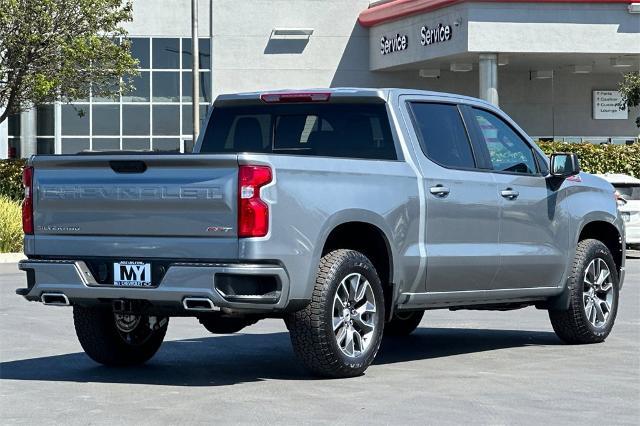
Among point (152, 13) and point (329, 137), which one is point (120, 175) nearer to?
point (329, 137)

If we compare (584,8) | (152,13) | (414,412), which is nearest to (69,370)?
(414,412)

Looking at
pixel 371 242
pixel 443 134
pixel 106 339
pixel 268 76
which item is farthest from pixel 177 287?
pixel 268 76

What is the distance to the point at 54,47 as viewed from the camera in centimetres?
3412

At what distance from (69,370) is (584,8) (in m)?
35.4

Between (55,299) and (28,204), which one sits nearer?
(55,299)

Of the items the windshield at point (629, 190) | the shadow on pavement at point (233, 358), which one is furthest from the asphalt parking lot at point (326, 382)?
the windshield at point (629, 190)

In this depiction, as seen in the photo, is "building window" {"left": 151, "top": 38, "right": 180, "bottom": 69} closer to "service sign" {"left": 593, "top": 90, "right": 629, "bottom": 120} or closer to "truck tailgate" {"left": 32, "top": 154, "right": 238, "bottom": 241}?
"service sign" {"left": 593, "top": 90, "right": 629, "bottom": 120}

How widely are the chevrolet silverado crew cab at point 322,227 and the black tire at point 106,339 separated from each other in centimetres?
1

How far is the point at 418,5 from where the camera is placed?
46.2 metres

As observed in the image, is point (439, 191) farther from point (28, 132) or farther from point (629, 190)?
point (28, 132)

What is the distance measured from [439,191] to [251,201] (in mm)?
2023

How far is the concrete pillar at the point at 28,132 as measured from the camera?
52.2 meters

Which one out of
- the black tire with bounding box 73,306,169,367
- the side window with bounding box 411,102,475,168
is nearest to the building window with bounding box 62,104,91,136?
the side window with bounding box 411,102,475,168

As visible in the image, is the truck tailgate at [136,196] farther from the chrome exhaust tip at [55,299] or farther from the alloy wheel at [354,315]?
the alloy wheel at [354,315]
